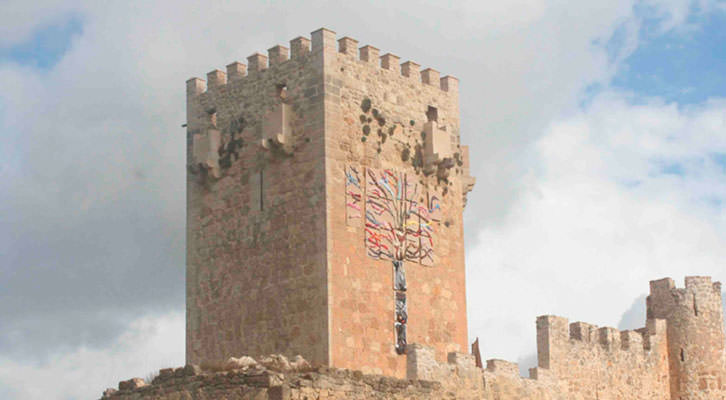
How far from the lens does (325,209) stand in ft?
86.5

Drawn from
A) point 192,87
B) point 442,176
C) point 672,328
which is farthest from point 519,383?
point 192,87

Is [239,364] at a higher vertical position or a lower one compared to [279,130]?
lower

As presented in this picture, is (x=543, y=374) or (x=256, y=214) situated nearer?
(x=256, y=214)

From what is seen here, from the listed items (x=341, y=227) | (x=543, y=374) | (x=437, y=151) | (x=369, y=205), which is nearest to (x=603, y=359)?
(x=543, y=374)

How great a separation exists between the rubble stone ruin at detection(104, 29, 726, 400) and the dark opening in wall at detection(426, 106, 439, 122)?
0.06 m

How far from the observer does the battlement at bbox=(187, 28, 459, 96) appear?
27.5 m

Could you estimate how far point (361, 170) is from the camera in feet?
89.4

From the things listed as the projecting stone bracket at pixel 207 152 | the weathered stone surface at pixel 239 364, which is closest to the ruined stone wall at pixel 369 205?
the projecting stone bracket at pixel 207 152

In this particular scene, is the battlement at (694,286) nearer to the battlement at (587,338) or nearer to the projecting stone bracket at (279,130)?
the battlement at (587,338)

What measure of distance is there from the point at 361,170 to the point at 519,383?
5.20 m

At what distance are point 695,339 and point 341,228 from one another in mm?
10477

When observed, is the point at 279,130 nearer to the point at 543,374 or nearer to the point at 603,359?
the point at 543,374

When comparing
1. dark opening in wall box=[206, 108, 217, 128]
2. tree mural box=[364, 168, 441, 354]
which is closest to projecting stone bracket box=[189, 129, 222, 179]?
dark opening in wall box=[206, 108, 217, 128]

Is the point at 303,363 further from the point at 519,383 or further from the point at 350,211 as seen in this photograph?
the point at 519,383
